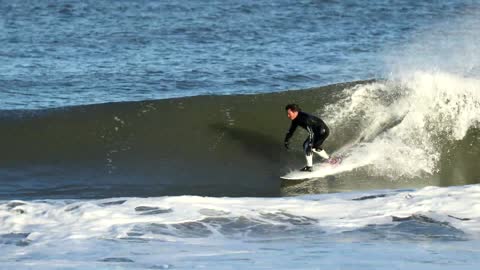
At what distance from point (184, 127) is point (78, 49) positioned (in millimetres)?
8758

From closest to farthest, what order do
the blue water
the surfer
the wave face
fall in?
the surfer → the wave face → the blue water

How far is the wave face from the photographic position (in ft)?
46.3

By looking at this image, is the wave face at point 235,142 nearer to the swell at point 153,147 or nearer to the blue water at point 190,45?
the swell at point 153,147

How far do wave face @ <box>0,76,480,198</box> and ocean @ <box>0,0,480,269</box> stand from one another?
37 millimetres

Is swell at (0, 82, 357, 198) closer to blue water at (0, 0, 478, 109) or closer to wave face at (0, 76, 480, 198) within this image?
wave face at (0, 76, 480, 198)

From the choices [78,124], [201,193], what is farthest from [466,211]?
[78,124]

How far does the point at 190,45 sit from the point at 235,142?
9603 millimetres

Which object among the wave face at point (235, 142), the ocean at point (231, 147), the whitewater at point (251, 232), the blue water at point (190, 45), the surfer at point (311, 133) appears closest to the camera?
the whitewater at point (251, 232)

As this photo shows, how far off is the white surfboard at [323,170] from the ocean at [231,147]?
8 cm

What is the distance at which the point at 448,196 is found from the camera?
39.8 feet

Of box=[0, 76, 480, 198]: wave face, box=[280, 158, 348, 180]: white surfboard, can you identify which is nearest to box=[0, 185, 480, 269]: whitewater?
box=[280, 158, 348, 180]: white surfboard

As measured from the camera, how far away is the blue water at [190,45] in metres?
20.1

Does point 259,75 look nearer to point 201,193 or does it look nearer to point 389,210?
point 201,193

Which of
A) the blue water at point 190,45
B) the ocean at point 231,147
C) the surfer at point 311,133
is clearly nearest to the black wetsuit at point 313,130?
the surfer at point 311,133
